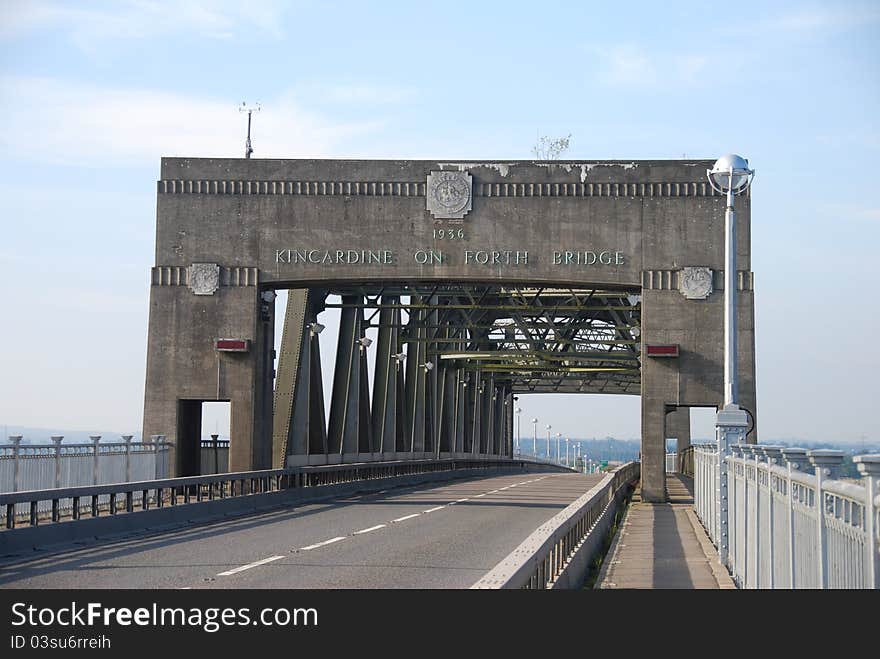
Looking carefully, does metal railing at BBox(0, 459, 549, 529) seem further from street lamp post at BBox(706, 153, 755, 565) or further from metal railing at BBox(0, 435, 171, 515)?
street lamp post at BBox(706, 153, 755, 565)

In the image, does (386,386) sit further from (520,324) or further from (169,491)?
(169,491)

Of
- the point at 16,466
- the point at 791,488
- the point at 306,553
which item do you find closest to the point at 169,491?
the point at 16,466

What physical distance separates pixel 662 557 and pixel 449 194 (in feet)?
56.4

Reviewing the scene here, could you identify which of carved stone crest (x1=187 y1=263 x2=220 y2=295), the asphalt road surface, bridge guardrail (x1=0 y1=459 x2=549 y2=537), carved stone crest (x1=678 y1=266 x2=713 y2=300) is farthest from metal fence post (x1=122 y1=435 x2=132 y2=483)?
carved stone crest (x1=678 y1=266 x2=713 y2=300)

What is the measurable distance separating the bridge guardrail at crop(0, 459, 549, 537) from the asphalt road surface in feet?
3.32

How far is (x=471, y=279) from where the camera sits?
35.0m

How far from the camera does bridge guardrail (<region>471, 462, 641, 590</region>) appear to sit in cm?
1068

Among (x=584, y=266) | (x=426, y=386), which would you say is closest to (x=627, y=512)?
(x=584, y=266)

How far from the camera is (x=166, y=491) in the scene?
3356 cm

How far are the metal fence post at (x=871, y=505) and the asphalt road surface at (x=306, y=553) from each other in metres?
7.55

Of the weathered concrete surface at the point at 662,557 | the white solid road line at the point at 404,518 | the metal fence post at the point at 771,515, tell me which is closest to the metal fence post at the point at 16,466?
the white solid road line at the point at 404,518
